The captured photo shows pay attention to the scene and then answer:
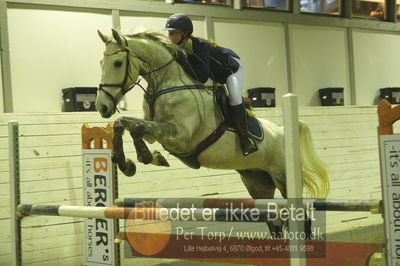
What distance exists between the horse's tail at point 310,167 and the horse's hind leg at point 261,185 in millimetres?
250

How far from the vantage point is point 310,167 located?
3492 mm

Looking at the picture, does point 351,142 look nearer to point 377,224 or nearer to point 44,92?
point 377,224

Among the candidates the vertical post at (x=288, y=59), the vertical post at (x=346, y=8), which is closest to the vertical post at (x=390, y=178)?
the vertical post at (x=288, y=59)

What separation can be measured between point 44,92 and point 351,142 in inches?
133

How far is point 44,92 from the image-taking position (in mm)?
4352

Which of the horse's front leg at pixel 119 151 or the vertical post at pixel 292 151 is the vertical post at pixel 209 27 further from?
the vertical post at pixel 292 151

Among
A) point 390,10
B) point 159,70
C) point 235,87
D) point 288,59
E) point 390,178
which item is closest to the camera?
point 390,178

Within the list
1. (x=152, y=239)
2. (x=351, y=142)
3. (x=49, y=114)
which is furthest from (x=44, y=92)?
(x=351, y=142)

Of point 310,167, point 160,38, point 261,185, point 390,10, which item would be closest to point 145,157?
point 160,38

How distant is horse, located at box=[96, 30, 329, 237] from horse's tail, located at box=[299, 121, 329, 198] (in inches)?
14.7

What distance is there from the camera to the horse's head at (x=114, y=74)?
8.72ft

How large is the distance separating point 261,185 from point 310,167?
14.1 inches

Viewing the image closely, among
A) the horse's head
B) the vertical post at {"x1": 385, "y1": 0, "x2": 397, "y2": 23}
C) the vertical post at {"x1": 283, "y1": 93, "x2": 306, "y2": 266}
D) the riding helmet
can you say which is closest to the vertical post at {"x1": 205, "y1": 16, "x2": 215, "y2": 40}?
the riding helmet

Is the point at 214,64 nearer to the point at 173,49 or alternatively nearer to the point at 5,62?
the point at 173,49
